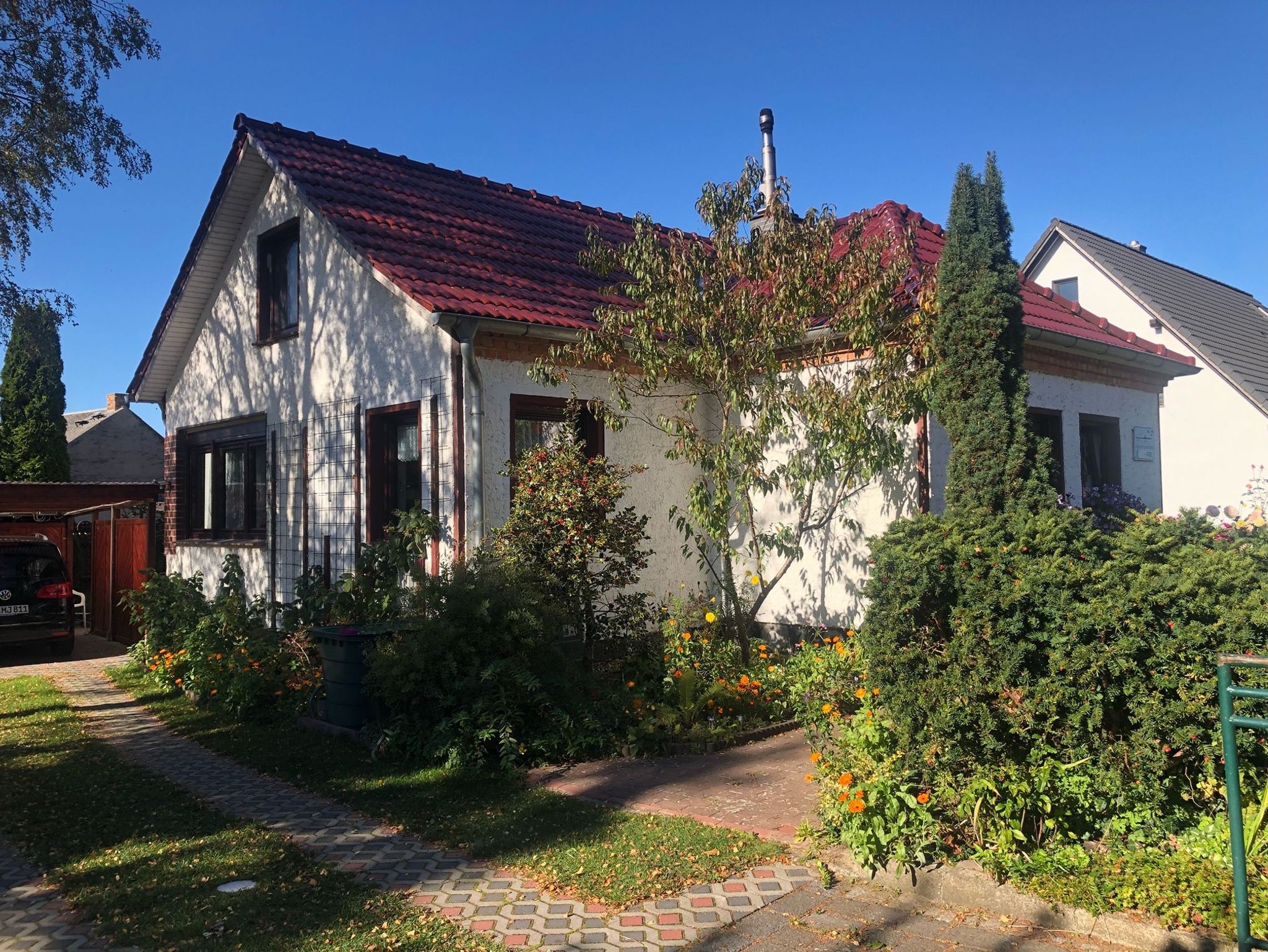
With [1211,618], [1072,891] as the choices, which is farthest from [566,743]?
[1211,618]

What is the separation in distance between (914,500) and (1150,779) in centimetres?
490

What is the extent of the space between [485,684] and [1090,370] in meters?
8.09

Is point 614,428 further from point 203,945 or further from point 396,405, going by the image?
point 203,945

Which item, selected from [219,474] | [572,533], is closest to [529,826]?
[572,533]

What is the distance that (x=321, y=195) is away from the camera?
10.6 m

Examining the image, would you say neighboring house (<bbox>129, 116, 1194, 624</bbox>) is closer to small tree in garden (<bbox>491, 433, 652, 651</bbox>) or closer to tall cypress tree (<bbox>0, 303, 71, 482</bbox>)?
small tree in garden (<bbox>491, 433, 652, 651</bbox>)

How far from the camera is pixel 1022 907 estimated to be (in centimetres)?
416

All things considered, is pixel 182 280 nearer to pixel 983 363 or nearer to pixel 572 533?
pixel 572 533

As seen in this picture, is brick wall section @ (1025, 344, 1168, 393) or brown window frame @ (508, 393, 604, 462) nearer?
brown window frame @ (508, 393, 604, 462)

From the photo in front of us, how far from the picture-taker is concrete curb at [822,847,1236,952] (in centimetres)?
377

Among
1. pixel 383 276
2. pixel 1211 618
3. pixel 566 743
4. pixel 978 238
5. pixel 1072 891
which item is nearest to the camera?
pixel 1072 891

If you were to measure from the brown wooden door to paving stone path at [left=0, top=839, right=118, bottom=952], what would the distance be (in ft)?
29.6

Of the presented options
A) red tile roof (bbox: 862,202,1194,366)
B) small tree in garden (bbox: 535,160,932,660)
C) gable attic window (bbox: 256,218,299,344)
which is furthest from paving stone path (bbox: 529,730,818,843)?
gable attic window (bbox: 256,218,299,344)

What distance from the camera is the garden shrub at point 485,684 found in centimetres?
695
